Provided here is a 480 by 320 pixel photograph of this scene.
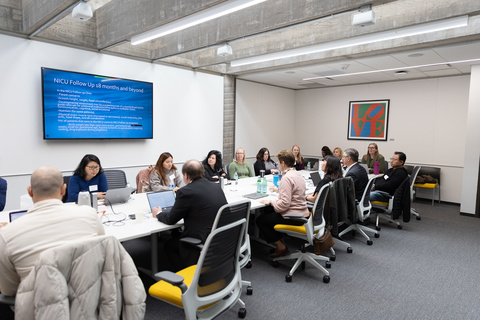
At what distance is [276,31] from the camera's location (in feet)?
13.9

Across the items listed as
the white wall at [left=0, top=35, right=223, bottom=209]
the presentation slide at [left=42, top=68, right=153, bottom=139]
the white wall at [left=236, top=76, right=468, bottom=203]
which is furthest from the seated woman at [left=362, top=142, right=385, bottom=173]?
the presentation slide at [left=42, top=68, right=153, bottom=139]

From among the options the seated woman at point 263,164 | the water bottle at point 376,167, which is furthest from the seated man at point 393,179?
the seated woman at point 263,164

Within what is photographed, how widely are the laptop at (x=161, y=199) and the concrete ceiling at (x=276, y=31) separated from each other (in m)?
2.03

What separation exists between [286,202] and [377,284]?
4.04 feet

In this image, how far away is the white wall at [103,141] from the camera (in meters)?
4.41

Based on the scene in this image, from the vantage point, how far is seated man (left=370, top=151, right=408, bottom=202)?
488 centimetres

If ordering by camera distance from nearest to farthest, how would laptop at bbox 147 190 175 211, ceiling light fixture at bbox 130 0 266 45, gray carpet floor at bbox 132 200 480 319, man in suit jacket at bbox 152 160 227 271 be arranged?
man in suit jacket at bbox 152 160 227 271
gray carpet floor at bbox 132 200 480 319
laptop at bbox 147 190 175 211
ceiling light fixture at bbox 130 0 266 45

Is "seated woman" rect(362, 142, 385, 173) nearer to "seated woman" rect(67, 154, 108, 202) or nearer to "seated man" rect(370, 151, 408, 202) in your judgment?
"seated man" rect(370, 151, 408, 202)

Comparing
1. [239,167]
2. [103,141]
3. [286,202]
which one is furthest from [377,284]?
[103,141]

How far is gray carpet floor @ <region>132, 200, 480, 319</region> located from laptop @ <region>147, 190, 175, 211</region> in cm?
78

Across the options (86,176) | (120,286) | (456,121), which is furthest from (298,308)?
(456,121)

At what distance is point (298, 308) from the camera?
271 cm

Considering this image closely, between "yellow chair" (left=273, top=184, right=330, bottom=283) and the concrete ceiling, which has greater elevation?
the concrete ceiling

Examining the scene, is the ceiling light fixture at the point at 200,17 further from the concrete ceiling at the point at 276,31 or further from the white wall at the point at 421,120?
the white wall at the point at 421,120
